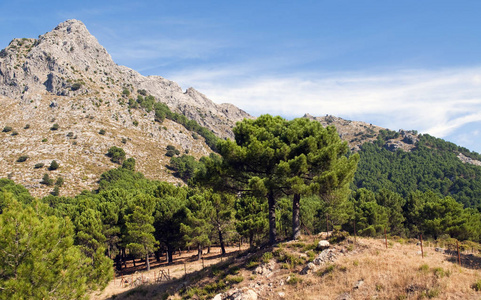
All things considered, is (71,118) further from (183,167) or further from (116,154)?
(183,167)

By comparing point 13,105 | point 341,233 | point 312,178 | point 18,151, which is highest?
point 13,105

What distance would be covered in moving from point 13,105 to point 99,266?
12334cm

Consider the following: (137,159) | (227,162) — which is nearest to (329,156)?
(227,162)

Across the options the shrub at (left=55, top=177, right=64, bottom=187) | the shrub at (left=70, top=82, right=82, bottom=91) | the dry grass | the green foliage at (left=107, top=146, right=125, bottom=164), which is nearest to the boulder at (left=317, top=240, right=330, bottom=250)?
the dry grass

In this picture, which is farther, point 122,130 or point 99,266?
point 122,130

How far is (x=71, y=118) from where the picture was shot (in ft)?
362

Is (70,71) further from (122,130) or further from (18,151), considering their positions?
(18,151)

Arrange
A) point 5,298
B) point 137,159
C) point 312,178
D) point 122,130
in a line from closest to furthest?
point 5,298 < point 312,178 < point 137,159 < point 122,130

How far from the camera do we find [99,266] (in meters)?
19.1

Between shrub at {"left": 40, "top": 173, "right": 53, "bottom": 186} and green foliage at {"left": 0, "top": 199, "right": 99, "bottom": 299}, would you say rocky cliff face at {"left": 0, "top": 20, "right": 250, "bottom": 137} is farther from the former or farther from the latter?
green foliage at {"left": 0, "top": 199, "right": 99, "bottom": 299}

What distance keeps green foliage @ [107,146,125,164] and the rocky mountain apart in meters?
2.20

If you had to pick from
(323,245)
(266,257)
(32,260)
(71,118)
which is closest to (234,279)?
(266,257)

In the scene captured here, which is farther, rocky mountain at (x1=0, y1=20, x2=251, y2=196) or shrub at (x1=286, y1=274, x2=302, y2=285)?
rocky mountain at (x1=0, y1=20, x2=251, y2=196)

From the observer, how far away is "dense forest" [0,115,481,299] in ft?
44.2
